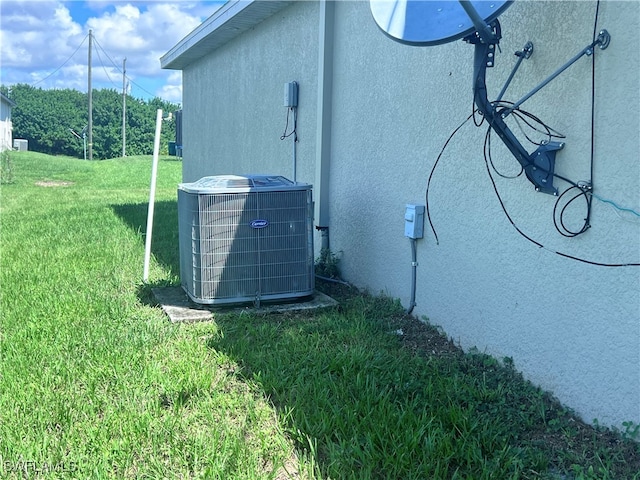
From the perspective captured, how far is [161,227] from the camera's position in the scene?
9086mm

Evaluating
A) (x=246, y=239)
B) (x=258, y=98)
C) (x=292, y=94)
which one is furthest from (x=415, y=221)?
(x=258, y=98)

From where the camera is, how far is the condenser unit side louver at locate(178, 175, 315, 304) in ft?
14.3

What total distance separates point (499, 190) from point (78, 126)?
66.1 m

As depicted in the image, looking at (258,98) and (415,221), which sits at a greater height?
(258,98)

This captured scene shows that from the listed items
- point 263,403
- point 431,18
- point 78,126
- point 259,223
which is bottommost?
point 263,403

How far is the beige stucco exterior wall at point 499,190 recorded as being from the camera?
2557 millimetres

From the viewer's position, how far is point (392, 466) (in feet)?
7.86

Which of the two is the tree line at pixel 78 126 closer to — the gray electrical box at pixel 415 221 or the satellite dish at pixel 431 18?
the gray electrical box at pixel 415 221

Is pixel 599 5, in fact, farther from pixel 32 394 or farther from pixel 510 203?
pixel 32 394

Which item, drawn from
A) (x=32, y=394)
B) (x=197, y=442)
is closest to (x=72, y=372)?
(x=32, y=394)

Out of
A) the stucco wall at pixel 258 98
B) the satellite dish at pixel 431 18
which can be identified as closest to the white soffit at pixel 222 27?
the stucco wall at pixel 258 98

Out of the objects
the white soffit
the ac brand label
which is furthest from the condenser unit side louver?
the white soffit

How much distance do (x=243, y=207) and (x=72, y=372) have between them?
1665mm

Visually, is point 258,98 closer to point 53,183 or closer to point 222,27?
point 222,27
